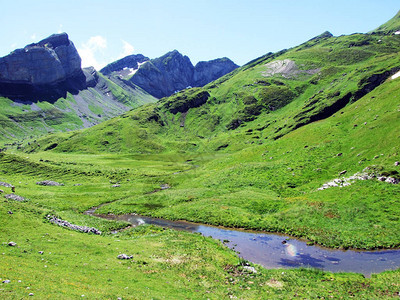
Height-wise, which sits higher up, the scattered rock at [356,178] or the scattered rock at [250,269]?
the scattered rock at [356,178]

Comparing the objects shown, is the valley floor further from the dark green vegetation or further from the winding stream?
the winding stream

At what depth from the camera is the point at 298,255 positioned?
43.2 m

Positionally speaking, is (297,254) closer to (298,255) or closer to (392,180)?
(298,255)

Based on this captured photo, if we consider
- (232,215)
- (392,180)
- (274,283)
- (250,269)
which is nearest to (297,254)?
(250,269)

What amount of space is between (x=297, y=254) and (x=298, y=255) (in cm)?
38

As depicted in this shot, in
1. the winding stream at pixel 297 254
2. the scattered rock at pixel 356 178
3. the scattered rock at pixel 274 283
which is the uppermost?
the scattered rock at pixel 356 178

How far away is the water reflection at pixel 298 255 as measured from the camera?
126 ft

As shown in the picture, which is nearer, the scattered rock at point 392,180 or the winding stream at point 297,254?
the winding stream at point 297,254

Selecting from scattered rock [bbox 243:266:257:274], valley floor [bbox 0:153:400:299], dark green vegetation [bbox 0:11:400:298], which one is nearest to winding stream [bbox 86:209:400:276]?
dark green vegetation [bbox 0:11:400:298]

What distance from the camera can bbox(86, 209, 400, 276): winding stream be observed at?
38438mm

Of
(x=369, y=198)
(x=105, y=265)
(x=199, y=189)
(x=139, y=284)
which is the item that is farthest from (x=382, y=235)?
→ (x=199, y=189)

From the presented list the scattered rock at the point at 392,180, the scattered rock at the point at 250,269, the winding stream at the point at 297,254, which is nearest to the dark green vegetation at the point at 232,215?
the scattered rock at the point at 392,180

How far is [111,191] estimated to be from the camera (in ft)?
332

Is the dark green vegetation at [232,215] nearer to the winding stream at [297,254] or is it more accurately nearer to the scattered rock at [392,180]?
the scattered rock at [392,180]
